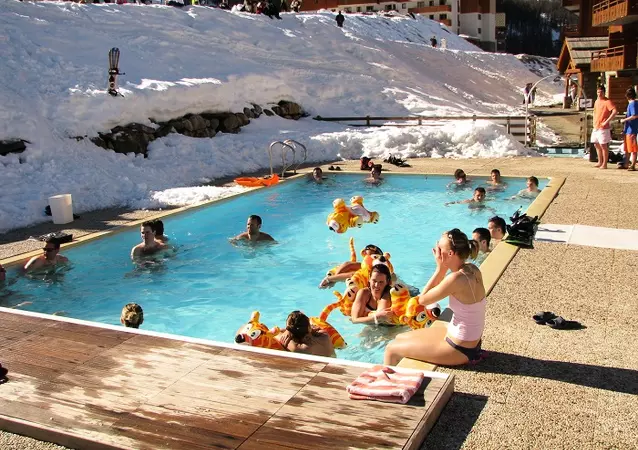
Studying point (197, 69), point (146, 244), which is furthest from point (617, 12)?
point (146, 244)

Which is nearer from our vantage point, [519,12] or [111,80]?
[111,80]

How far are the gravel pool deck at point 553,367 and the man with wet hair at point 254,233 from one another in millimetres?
4741

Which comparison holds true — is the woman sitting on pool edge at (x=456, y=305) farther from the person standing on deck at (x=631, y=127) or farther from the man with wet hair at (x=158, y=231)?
the person standing on deck at (x=631, y=127)

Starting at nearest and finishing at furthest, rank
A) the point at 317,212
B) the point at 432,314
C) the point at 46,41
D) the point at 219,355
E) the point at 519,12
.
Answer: the point at 219,355, the point at 432,314, the point at 317,212, the point at 46,41, the point at 519,12

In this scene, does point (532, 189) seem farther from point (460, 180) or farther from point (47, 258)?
point (47, 258)

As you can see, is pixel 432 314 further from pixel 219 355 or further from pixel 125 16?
pixel 125 16

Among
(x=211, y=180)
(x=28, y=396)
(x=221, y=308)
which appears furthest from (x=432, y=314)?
(x=211, y=180)

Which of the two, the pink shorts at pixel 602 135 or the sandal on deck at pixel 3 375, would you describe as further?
the pink shorts at pixel 602 135

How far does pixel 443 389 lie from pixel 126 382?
231 centimetres

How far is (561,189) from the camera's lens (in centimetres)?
1330

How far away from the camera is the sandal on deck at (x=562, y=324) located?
19.6 ft

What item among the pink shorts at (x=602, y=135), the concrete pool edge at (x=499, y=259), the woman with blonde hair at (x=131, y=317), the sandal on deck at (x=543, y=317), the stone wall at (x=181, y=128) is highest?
the stone wall at (x=181, y=128)

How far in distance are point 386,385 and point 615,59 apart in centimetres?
3108

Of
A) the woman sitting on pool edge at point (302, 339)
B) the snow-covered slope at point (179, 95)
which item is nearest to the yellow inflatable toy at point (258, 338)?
the woman sitting on pool edge at point (302, 339)
